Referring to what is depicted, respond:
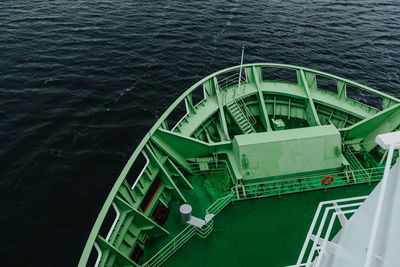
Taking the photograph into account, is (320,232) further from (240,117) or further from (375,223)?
(240,117)

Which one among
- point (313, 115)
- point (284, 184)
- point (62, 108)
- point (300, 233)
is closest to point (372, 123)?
point (313, 115)

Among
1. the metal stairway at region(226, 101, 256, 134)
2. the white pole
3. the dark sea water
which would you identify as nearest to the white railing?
the white pole

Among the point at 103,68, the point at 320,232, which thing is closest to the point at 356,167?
the point at 320,232

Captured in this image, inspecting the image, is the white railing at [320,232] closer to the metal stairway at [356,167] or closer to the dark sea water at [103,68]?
the metal stairway at [356,167]

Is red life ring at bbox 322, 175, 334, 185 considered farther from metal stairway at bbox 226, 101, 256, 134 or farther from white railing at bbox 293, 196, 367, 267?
white railing at bbox 293, 196, 367, 267

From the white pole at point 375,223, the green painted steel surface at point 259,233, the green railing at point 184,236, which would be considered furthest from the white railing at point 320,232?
the green railing at point 184,236

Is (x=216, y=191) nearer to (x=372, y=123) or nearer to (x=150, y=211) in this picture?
(x=150, y=211)
